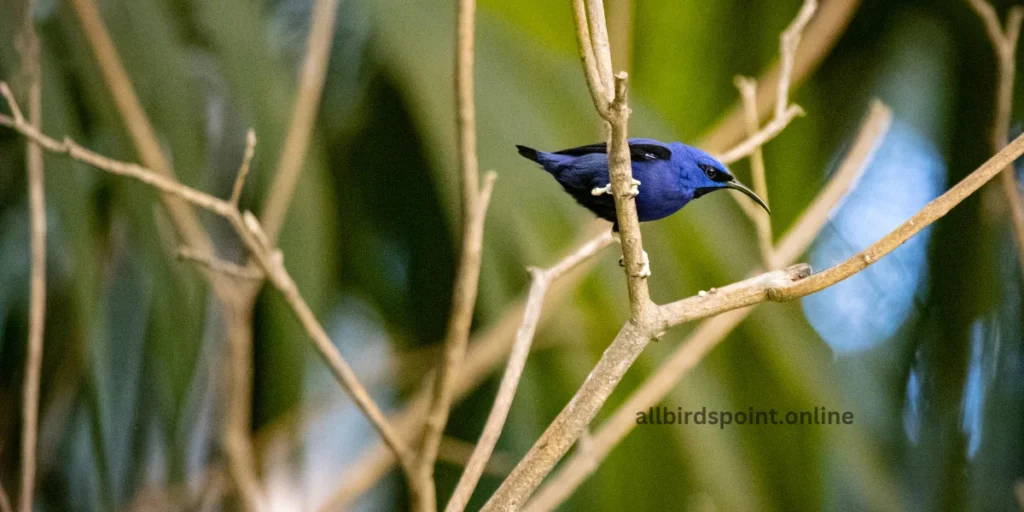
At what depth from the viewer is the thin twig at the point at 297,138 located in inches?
36.3

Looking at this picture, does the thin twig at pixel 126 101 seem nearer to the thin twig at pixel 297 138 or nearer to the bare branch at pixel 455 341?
the thin twig at pixel 297 138

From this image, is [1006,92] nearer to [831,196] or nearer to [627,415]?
[831,196]

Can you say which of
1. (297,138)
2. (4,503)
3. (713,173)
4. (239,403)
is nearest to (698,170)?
(713,173)

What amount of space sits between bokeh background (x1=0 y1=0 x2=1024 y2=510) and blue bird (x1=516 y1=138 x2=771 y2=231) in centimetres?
21

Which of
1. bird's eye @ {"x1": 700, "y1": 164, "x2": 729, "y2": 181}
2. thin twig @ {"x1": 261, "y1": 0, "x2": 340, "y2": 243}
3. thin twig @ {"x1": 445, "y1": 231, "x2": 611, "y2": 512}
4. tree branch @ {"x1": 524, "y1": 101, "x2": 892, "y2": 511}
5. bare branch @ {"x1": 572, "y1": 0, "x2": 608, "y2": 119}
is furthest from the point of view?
thin twig @ {"x1": 261, "y1": 0, "x2": 340, "y2": 243}

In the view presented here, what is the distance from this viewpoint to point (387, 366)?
1.21 meters

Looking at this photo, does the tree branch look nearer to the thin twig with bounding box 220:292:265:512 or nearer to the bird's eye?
the bird's eye

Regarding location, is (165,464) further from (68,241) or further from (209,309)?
(68,241)

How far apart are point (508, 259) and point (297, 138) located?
0.33 metres

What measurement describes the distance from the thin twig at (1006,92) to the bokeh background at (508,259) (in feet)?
0.11

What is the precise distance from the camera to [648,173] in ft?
2.20

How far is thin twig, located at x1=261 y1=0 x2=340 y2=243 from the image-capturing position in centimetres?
92

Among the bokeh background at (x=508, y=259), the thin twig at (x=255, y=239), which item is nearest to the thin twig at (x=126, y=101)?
the bokeh background at (x=508, y=259)

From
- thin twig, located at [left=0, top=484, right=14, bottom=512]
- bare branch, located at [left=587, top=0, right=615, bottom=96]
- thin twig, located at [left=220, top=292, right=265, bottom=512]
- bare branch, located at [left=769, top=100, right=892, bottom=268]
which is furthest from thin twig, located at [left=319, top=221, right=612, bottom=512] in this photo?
bare branch, located at [left=587, top=0, right=615, bottom=96]
